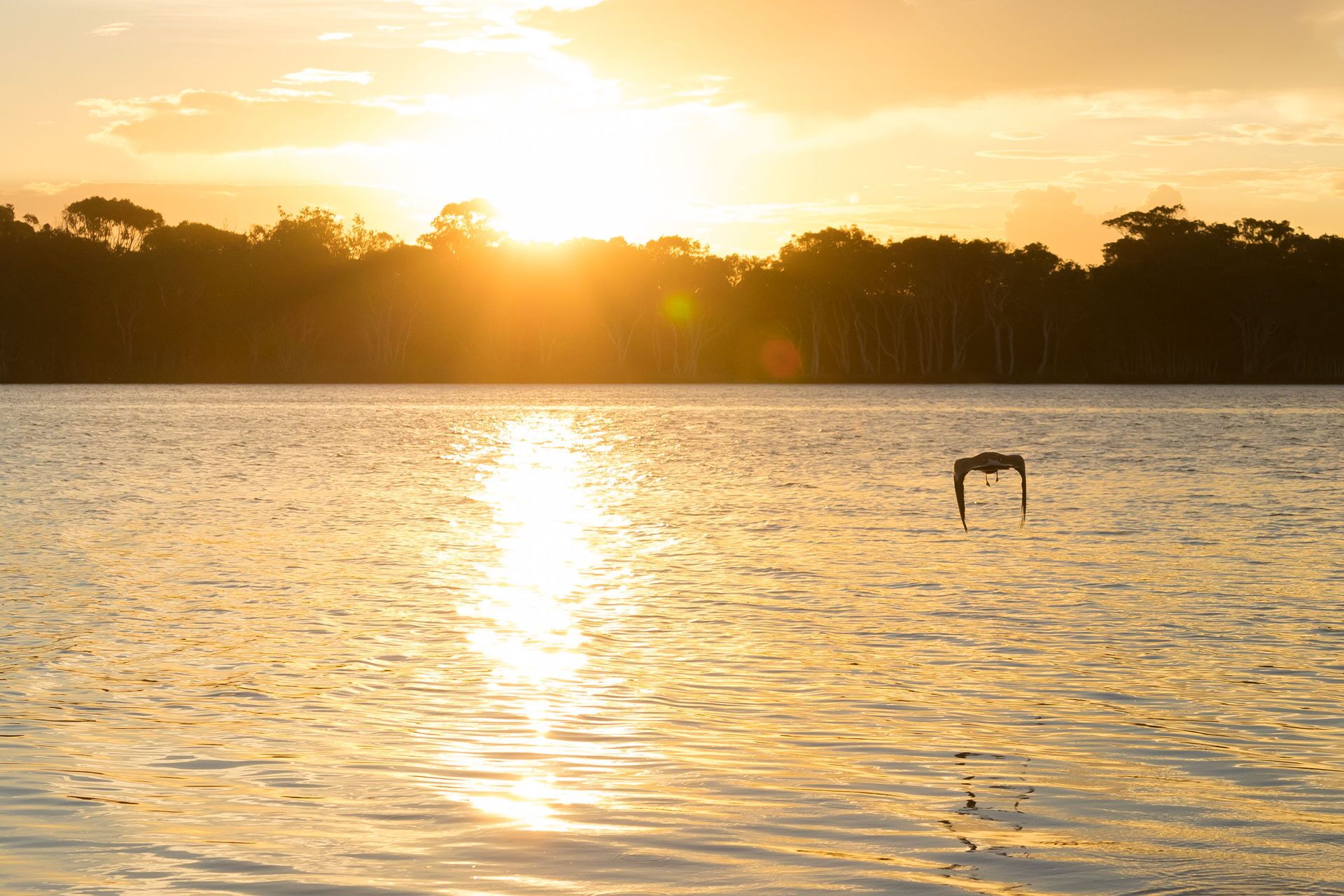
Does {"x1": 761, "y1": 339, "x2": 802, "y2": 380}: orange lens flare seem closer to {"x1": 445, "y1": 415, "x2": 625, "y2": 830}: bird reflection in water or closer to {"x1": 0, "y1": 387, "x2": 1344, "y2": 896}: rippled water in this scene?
{"x1": 445, "y1": 415, "x2": 625, "y2": 830}: bird reflection in water

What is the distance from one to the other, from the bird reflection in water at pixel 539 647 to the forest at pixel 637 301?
109 meters

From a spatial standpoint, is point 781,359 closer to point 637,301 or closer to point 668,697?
point 637,301

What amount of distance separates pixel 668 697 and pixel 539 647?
107 inches

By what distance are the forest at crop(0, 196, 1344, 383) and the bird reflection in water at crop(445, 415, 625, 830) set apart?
4289 inches

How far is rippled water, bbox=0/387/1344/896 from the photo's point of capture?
846 cm

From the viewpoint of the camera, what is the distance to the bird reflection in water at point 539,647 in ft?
31.9

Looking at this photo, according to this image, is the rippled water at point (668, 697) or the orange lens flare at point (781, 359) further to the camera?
the orange lens flare at point (781, 359)

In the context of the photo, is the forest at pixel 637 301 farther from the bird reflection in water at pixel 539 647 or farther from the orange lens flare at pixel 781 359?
the bird reflection in water at pixel 539 647

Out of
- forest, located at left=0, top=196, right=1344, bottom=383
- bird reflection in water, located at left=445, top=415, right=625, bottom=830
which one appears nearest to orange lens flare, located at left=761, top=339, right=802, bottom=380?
forest, located at left=0, top=196, right=1344, bottom=383

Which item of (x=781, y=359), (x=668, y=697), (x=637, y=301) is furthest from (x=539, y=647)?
(x=781, y=359)

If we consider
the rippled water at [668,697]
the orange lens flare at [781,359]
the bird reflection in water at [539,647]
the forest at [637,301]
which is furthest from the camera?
the orange lens flare at [781,359]

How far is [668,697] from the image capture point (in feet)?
41.1

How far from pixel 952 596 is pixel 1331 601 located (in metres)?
4.37

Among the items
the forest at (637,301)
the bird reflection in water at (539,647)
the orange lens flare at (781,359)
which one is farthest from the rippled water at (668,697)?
the orange lens flare at (781,359)
